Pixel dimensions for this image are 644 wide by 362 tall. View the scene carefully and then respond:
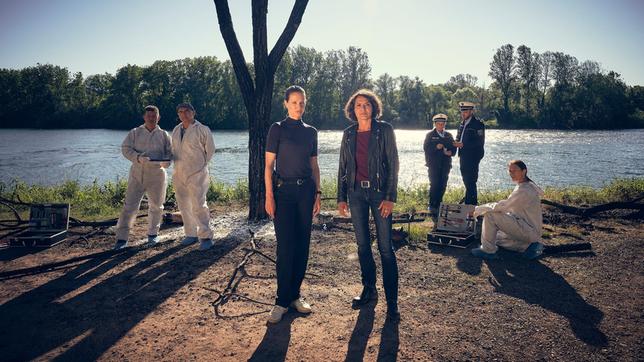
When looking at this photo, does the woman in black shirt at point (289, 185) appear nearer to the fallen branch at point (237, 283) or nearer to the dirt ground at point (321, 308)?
the dirt ground at point (321, 308)

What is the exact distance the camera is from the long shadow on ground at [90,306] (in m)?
3.33

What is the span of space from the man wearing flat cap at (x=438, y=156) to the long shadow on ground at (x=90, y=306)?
5099 mm

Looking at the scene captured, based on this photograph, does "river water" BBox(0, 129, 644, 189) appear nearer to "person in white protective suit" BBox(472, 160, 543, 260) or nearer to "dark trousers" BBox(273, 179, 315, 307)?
"person in white protective suit" BBox(472, 160, 543, 260)

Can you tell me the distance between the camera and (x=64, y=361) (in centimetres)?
307

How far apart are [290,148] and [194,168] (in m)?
2.80

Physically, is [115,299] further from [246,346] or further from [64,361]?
[246,346]

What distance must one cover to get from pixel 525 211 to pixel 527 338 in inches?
96.3

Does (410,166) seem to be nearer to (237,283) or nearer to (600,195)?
(600,195)

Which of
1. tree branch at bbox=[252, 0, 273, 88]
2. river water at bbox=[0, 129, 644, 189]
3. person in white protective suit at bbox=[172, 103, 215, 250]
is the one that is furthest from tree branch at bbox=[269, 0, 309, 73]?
river water at bbox=[0, 129, 644, 189]

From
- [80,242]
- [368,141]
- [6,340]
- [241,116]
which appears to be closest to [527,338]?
[368,141]

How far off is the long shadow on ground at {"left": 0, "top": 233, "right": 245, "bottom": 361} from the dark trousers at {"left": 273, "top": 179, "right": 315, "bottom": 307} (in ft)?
4.70

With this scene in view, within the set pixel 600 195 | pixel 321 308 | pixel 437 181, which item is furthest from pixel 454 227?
pixel 600 195

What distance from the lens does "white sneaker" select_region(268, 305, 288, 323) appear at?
3723mm

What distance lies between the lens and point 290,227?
147 inches
